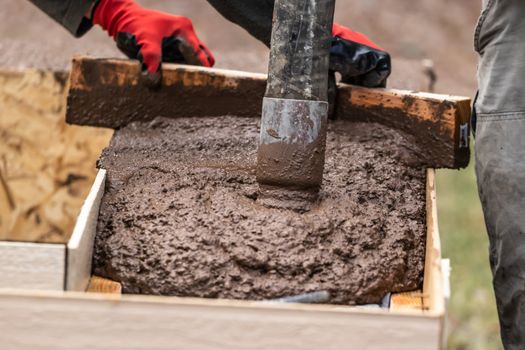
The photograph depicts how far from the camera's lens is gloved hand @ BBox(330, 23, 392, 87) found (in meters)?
1.85

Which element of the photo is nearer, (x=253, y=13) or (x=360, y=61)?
(x=360, y=61)

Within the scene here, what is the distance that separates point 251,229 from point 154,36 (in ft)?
2.70

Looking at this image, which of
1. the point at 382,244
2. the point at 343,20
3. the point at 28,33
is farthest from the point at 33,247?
the point at 343,20

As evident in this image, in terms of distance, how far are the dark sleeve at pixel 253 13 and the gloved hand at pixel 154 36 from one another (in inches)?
5.0

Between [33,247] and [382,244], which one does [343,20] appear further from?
[33,247]

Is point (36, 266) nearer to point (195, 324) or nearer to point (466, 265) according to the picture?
point (195, 324)

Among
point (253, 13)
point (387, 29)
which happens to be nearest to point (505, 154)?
point (253, 13)

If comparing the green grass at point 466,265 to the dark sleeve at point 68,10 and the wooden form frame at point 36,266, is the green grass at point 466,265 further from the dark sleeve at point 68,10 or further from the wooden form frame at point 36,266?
the wooden form frame at point 36,266

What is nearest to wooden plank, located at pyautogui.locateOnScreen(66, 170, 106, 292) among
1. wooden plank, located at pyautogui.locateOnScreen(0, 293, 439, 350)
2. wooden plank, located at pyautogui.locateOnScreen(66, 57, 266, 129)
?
wooden plank, located at pyautogui.locateOnScreen(0, 293, 439, 350)

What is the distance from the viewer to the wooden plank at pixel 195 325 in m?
1.09

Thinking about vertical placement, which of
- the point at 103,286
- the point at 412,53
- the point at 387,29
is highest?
A: the point at 387,29

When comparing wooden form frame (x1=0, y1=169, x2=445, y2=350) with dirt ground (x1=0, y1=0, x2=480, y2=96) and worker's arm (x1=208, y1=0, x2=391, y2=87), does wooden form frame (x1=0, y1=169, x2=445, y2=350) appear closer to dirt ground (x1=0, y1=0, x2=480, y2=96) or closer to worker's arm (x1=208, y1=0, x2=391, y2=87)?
worker's arm (x1=208, y1=0, x2=391, y2=87)

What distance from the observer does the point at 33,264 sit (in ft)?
3.98

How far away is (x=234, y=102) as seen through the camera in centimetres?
196
